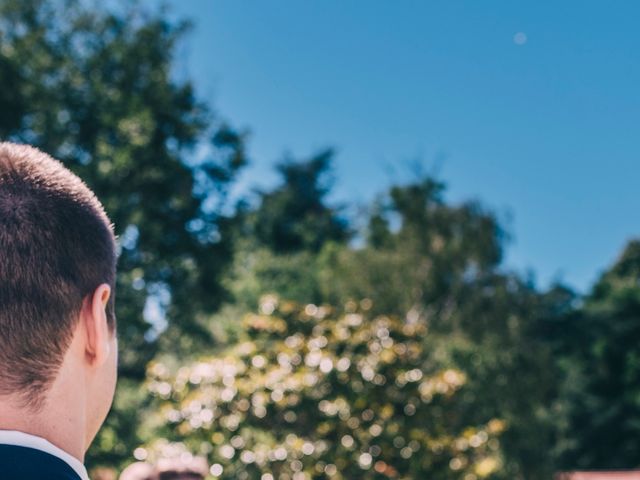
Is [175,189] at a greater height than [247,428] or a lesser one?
greater

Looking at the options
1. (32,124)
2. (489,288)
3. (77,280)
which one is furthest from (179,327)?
(77,280)

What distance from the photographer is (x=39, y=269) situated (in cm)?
103

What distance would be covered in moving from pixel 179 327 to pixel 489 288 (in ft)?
39.1

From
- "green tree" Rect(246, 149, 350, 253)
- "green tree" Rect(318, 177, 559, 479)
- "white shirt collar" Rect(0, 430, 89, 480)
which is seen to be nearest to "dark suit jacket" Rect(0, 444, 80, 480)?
"white shirt collar" Rect(0, 430, 89, 480)

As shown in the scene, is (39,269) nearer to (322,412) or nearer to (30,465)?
(30,465)

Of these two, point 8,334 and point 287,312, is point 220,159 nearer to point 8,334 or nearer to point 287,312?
A: point 287,312

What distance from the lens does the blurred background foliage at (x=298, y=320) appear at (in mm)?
8359

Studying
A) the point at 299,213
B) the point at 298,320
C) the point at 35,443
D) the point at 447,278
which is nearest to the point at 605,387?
the point at 447,278

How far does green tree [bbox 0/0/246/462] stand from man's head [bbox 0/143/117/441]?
19168 mm

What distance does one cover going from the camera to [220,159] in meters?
23.0

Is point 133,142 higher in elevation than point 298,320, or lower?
higher

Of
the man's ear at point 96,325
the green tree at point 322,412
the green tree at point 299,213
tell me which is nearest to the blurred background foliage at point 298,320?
the green tree at point 322,412

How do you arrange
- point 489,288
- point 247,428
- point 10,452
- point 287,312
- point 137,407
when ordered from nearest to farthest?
1. point 10,452
2. point 247,428
3. point 287,312
4. point 137,407
5. point 489,288

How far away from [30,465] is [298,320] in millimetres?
8636
